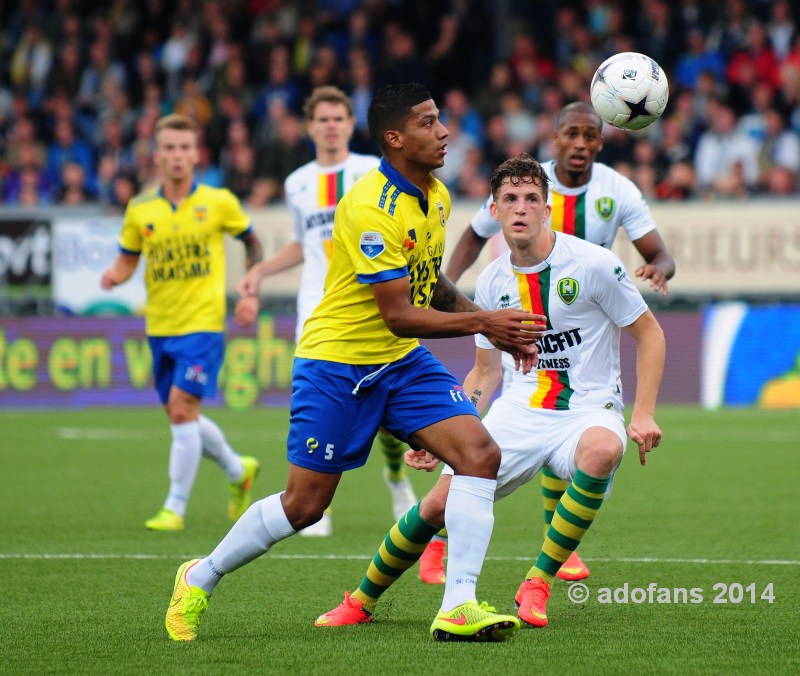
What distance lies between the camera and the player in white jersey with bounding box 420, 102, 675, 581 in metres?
7.27

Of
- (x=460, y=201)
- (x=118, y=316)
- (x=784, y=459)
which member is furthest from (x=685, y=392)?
(x=118, y=316)

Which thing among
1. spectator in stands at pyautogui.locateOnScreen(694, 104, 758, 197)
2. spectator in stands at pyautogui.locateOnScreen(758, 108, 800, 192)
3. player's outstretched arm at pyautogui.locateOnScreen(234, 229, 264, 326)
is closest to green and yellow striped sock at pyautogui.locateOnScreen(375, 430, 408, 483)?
player's outstretched arm at pyautogui.locateOnScreen(234, 229, 264, 326)

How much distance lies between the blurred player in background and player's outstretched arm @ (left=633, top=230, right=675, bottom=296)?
0.37m

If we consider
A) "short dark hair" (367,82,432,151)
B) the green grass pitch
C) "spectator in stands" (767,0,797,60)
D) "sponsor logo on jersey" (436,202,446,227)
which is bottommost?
the green grass pitch

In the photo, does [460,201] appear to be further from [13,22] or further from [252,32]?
[13,22]

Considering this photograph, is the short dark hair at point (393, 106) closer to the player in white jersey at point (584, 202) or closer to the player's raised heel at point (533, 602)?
the player in white jersey at point (584, 202)

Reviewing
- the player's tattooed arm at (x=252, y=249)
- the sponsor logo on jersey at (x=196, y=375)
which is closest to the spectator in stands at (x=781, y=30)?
the player's tattooed arm at (x=252, y=249)

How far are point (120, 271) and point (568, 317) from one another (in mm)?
4045

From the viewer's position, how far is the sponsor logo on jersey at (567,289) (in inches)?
248

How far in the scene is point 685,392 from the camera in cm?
1688

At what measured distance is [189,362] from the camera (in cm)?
914

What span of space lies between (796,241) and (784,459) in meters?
5.31

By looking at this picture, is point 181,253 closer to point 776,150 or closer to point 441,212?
point 441,212

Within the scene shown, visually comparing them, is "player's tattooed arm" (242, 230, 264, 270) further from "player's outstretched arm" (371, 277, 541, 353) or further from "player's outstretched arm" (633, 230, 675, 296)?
"player's outstretched arm" (371, 277, 541, 353)
